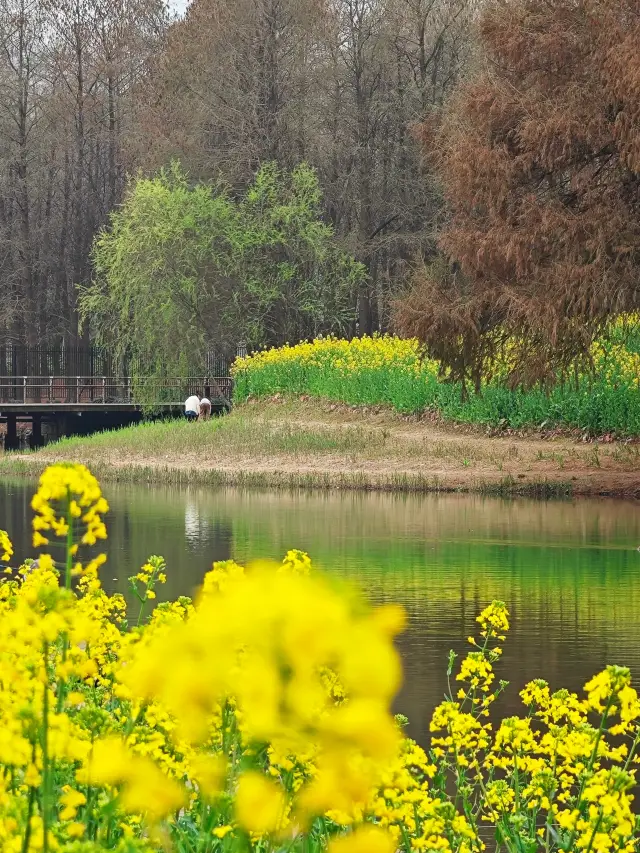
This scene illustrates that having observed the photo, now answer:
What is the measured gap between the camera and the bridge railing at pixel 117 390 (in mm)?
39250

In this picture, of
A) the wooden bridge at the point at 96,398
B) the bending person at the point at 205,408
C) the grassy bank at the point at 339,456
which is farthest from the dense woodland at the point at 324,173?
the bending person at the point at 205,408

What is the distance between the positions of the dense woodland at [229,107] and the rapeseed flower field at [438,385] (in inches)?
241

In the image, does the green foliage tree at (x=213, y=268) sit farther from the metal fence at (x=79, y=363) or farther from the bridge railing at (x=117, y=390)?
the metal fence at (x=79, y=363)

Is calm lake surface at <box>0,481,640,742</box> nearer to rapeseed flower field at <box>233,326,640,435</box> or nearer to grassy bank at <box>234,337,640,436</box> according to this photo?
rapeseed flower field at <box>233,326,640,435</box>

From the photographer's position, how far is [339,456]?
2705cm

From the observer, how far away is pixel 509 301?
67.5 ft

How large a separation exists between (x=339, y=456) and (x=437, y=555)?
38.3 ft

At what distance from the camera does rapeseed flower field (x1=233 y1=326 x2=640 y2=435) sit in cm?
2584

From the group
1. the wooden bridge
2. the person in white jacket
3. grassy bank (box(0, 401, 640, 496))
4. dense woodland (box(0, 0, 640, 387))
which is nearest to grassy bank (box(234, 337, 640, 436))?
grassy bank (box(0, 401, 640, 496))

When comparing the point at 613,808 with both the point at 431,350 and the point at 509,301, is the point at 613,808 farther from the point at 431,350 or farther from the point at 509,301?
the point at 431,350

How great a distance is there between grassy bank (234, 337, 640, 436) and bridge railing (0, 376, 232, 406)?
325 cm

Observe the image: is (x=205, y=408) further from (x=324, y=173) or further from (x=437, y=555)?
(x=437, y=555)

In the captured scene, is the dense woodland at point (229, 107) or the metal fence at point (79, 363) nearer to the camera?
the dense woodland at point (229, 107)

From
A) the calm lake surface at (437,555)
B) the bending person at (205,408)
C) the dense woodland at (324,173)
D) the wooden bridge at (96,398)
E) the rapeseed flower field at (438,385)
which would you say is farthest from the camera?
the wooden bridge at (96,398)
